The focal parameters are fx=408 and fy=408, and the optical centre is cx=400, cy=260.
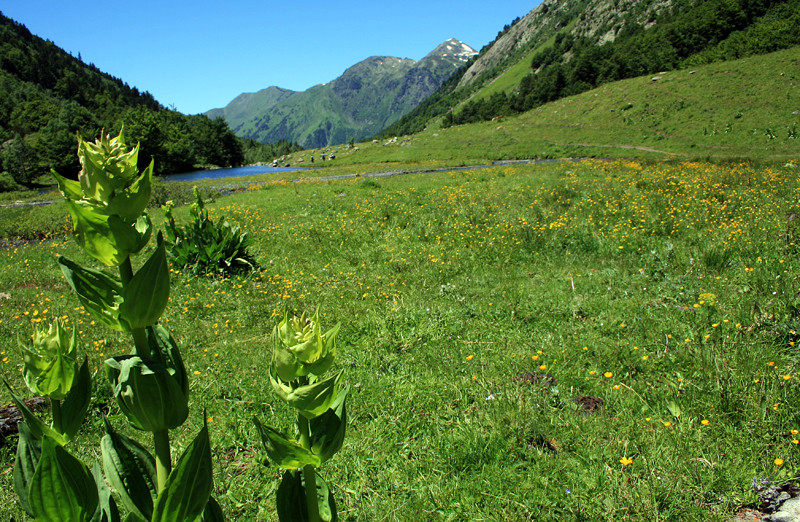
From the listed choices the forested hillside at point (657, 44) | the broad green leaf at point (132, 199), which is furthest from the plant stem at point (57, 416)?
the forested hillside at point (657, 44)

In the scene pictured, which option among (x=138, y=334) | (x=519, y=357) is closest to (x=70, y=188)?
(x=138, y=334)

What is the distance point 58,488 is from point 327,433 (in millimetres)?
703

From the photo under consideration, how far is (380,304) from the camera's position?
24.5ft

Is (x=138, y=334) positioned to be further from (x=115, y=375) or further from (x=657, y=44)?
(x=657, y=44)

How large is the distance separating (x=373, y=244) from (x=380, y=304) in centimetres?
410

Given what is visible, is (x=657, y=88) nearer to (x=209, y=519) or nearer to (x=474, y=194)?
(x=474, y=194)

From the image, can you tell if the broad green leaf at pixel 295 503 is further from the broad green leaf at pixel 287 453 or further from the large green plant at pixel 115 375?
the large green plant at pixel 115 375

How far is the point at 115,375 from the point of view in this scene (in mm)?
1230

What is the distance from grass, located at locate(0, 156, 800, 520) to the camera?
11.2 feet

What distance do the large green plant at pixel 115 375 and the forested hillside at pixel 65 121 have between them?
148 feet

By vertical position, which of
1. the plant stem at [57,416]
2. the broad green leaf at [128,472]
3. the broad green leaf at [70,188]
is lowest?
the broad green leaf at [128,472]

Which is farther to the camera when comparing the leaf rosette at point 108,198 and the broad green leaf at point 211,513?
the broad green leaf at point 211,513

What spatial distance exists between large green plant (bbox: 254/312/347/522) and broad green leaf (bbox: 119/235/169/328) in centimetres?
33

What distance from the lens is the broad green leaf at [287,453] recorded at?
121 cm
